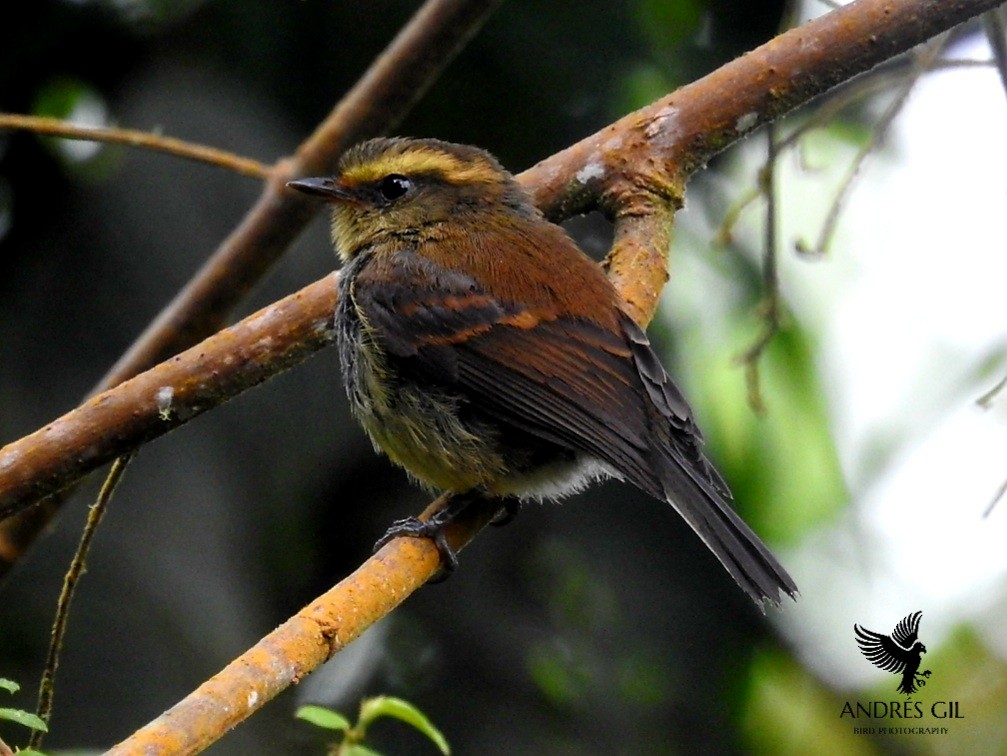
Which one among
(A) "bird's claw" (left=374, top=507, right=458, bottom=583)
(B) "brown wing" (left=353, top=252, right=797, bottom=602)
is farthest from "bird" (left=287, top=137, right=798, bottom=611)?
(A) "bird's claw" (left=374, top=507, right=458, bottom=583)

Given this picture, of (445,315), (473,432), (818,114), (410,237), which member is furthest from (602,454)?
(818,114)

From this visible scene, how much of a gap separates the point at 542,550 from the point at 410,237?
4.55 feet

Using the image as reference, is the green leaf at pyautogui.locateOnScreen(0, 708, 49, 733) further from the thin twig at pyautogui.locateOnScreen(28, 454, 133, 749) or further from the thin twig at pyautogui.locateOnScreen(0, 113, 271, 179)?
the thin twig at pyautogui.locateOnScreen(0, 113, 271, 179)

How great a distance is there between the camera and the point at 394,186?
3.88 m

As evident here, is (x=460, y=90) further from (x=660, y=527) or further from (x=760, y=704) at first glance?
(x=760, y=704)

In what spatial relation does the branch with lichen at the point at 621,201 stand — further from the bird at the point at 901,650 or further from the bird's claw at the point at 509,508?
the bird at the point at 901,650

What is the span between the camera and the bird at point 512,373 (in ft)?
10.8

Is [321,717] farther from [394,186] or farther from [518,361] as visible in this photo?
[394,186]

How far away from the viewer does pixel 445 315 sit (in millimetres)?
3459

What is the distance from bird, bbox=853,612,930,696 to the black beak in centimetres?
219

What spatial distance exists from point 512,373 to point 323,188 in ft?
2.99

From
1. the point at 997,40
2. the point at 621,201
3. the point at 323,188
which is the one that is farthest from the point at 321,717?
the point at 997,40

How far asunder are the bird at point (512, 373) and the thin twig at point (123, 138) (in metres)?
0.27

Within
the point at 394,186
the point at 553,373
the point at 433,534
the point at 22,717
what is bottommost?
the point at 22,717
